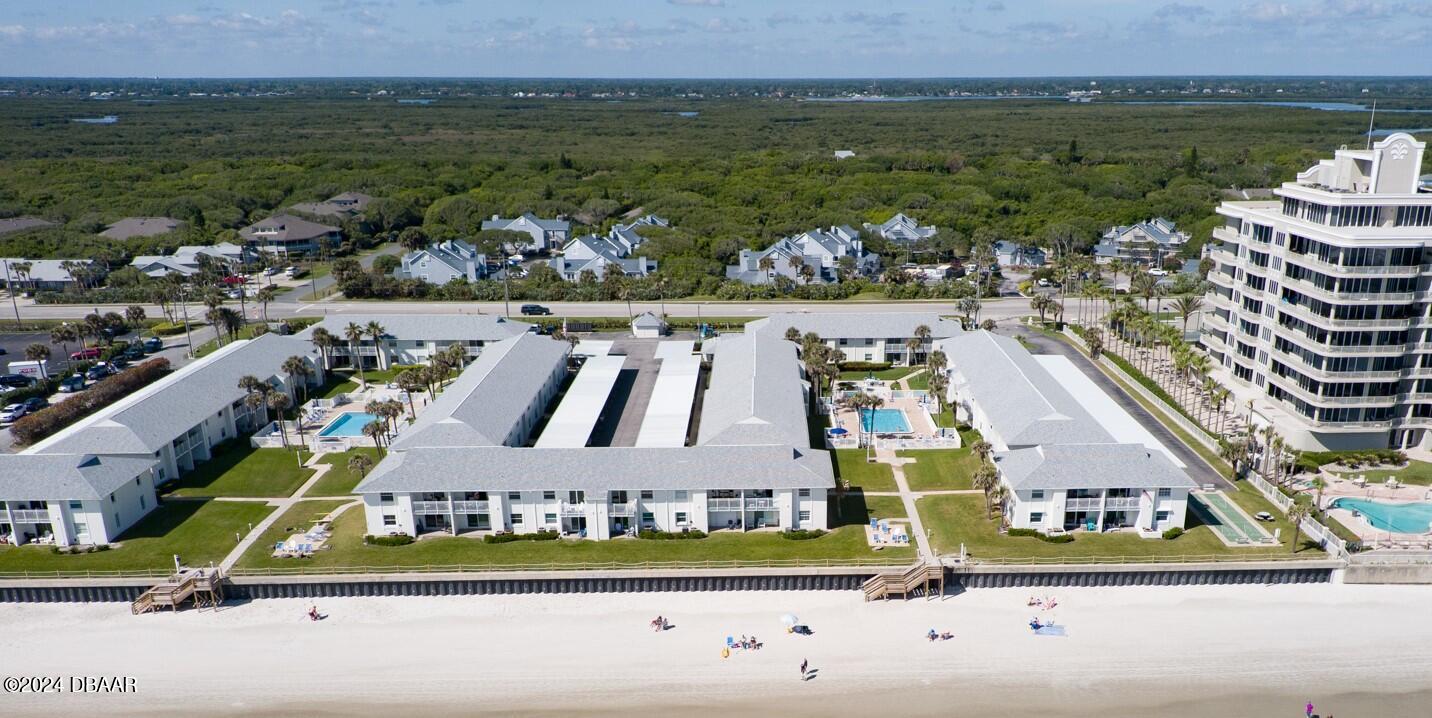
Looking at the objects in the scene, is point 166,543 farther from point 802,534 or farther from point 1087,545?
point 1087,545

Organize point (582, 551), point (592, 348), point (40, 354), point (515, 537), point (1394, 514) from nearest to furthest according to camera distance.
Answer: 1. point (582, 551)
2. point (515, 537)
3. point (1394, 514)
4. point (40, 354)
5. point (592, 348)

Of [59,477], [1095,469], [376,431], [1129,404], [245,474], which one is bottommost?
[245,474]

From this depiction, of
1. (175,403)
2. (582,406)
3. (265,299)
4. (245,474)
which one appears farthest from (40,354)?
(582,406)

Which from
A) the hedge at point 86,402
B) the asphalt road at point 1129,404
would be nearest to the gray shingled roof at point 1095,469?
the asphalt road at point 1129,404

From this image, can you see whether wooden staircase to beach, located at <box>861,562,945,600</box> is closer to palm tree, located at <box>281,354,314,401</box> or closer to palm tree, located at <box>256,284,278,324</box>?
palm tree, located at <box>281,354,314,401</box>

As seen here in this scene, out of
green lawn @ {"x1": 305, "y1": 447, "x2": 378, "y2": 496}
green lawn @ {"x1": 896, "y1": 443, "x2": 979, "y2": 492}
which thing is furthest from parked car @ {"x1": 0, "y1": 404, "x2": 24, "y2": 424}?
green lawn @ {"x1": 896, "y1": 443, "x2": 979, "y2": 492}

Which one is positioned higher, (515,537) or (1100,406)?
(1100,406)
